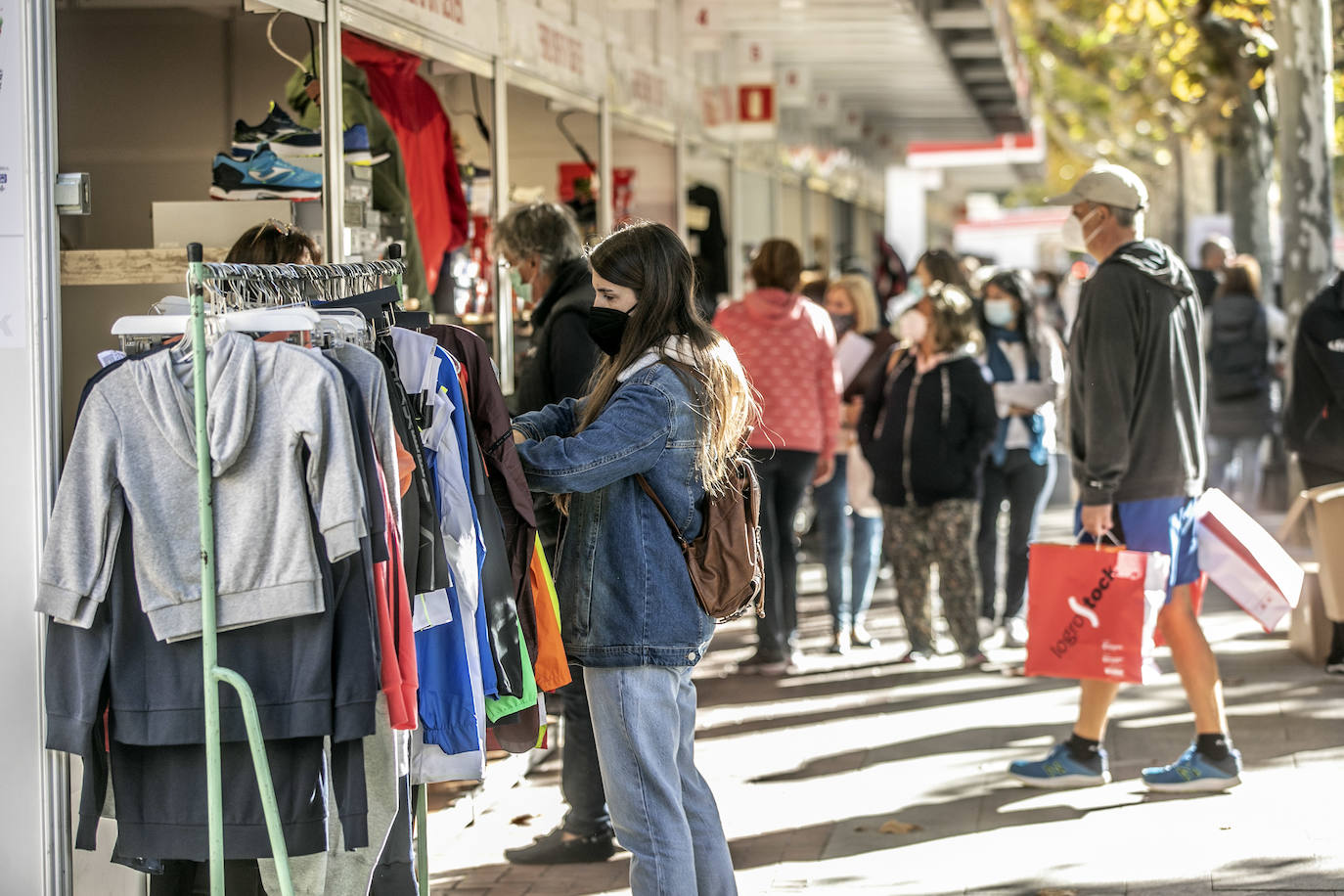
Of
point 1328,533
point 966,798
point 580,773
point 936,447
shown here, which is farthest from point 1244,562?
point 580,773

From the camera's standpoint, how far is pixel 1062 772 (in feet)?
20.2

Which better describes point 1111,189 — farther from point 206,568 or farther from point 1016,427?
point 206,568

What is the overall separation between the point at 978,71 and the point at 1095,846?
11.7 m

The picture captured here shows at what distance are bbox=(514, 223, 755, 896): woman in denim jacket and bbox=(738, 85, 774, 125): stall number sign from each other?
8212 millimetres

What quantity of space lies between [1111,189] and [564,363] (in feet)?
6.71

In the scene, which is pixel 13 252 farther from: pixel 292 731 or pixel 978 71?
pixel 978 71

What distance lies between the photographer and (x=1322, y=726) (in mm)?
6945

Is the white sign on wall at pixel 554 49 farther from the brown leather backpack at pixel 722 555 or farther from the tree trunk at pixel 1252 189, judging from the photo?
the tree trunk at pixel 1252 189

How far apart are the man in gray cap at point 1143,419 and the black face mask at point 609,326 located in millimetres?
2279

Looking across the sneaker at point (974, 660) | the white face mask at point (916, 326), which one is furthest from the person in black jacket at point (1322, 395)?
the white face mask at point (916, 326)

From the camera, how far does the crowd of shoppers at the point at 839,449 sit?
400 cm

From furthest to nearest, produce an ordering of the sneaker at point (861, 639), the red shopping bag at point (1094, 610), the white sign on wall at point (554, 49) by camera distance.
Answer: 1. the sneaker at point (861, 639)
2. the white sign on wall at point (554, 49)
3. the red shopping bag at point (1094, 610)

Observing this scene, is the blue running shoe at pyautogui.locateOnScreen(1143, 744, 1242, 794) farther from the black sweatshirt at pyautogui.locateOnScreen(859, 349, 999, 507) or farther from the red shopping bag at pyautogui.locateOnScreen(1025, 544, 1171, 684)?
the black sweatshirt at pyautogui.locateOnScreen(859, 349, 999, 507)

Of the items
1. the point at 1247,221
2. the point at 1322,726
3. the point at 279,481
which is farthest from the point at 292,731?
the point at 1247,221
